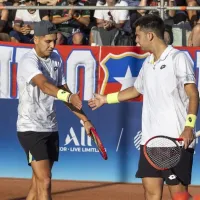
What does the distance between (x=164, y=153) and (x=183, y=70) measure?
75 cm

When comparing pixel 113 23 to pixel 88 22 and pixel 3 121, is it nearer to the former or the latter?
pixel 88 22

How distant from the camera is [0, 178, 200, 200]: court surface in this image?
1015 centimetres

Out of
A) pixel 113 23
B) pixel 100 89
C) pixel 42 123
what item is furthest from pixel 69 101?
pixel 113 23

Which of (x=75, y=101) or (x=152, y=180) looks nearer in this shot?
(x=152, y=180)

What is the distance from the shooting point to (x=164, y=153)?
660cm

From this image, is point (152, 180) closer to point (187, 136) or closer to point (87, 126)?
point (187, 136)

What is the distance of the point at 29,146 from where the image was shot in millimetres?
7738

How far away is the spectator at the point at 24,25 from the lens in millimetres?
11796

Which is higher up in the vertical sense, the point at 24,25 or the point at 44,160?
the point at 24,25

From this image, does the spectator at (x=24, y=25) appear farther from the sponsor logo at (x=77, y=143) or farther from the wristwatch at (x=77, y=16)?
the sponsor logo at (x=77, y=143)

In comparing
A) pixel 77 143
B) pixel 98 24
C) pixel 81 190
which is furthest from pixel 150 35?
pixel 98 24

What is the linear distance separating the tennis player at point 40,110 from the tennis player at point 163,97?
0.88 m

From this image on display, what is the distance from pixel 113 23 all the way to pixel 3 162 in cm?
275

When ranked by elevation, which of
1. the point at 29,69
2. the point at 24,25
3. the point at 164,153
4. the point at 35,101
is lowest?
the point at 164,153
